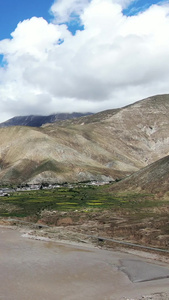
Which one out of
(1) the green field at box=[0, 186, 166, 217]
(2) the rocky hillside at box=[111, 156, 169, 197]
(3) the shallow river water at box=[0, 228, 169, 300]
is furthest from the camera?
(2) the rocky hillside at box=[111, 156, 169, 197]

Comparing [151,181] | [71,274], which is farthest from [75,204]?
[71,274]

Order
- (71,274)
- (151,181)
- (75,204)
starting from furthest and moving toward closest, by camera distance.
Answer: (151,181) → (75,204) → (71,274)

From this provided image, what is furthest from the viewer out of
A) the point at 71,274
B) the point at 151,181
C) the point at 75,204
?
the point at 151,181

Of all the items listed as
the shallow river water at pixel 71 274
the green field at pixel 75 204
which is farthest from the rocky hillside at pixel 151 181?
the shallow river water at pixel 71 274

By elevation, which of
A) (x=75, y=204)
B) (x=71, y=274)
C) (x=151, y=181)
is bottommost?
(x=75, y=204)

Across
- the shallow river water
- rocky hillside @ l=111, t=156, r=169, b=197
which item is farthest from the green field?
the shallow river water

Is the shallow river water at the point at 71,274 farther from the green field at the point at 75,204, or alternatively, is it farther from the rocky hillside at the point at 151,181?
the rocky hillside at the point at 151,181

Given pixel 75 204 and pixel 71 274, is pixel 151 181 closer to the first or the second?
pixel 75 204

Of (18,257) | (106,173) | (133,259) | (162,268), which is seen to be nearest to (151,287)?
(162,268)

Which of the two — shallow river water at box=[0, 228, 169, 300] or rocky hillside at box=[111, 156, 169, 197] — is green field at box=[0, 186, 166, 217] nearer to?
rocky hillside at box=[111, 156, 169, 197]
